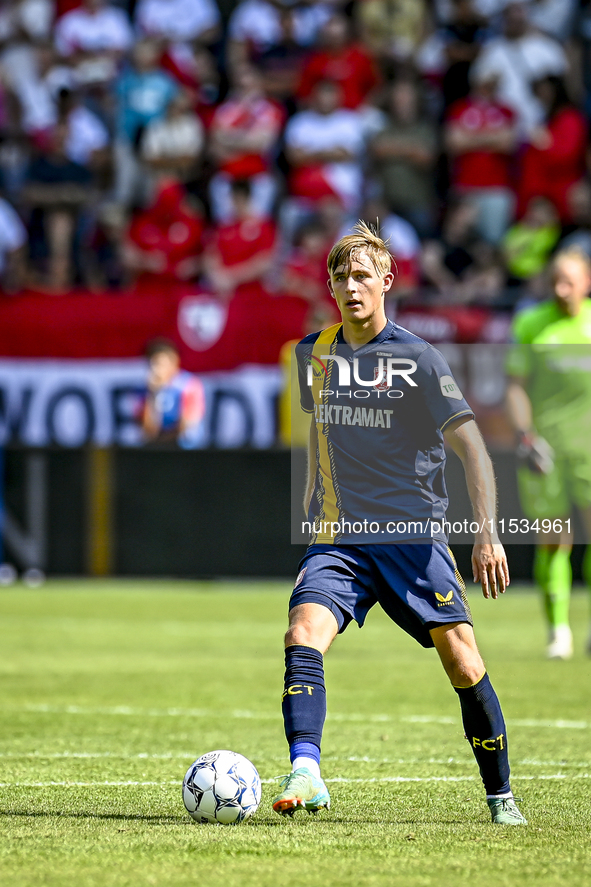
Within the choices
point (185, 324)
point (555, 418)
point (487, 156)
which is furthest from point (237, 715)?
point (487, 156)

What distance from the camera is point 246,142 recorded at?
1794 centimetres

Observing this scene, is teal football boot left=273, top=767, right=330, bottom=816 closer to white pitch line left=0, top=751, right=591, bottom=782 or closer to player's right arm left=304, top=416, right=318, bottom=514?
player's right arm left=304, top=416, right=318, bottom=514

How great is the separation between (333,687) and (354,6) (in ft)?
41.1

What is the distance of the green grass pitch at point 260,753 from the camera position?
4043 millimetres

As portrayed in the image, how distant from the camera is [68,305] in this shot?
16344mm

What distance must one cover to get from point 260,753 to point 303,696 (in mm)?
1650

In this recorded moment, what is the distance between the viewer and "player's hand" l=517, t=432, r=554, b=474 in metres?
9.41

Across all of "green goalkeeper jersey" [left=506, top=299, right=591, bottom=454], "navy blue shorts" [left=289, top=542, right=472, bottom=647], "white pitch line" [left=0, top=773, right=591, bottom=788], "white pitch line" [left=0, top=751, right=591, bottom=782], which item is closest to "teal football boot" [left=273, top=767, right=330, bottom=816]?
"navy blue shorts" [left=289, top=542, right=472, bottom=647]

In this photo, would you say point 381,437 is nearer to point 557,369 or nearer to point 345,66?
point 557,369

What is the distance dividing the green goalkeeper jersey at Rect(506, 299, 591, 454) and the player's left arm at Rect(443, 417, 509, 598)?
4.93 meters

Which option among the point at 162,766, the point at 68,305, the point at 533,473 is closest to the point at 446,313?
the point at 68,305

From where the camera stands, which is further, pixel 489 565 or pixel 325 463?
pixel 325 463

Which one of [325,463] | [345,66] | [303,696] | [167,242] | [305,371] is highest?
[345,66]

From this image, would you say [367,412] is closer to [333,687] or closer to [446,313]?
[333,687]
